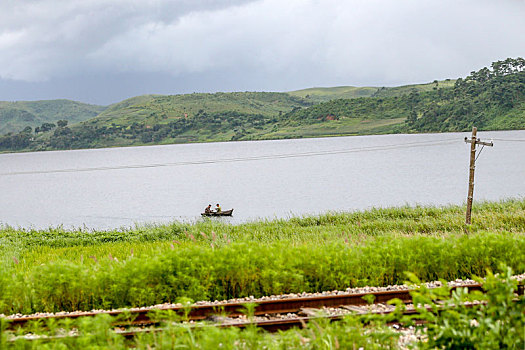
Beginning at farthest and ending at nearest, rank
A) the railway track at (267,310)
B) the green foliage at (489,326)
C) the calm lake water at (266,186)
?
the calm lake water at (266,186)
the railway track at (267,310)
the green foliage at (489,326)

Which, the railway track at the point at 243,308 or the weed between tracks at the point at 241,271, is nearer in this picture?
the railway track at the point at 243,308

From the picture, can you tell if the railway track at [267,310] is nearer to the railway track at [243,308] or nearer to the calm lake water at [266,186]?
the railway track at [243,308]

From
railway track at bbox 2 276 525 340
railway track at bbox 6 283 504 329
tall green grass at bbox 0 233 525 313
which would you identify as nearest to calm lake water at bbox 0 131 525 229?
tall green grass at bbox 0 233 525 313

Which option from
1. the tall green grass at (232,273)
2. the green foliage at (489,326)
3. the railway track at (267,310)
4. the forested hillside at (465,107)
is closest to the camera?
the green foliage at (489,326)

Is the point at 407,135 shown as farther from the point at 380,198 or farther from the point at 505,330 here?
the point at 505,330

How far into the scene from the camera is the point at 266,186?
2931 inches

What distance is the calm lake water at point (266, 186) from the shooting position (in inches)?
2135

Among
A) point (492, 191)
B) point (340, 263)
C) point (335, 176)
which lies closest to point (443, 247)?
point (340, 263)

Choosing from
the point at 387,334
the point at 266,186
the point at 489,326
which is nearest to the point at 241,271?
the point at 387,334

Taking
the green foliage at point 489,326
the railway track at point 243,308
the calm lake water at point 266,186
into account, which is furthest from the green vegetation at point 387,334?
the calm lake water at point 266,186

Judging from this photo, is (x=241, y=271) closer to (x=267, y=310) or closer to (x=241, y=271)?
(x=241, y=271)

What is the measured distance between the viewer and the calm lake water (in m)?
54.2

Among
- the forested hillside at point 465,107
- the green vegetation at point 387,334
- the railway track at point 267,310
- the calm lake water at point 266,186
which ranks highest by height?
the forested hillside at point 465,107

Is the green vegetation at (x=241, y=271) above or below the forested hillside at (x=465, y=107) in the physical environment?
below
